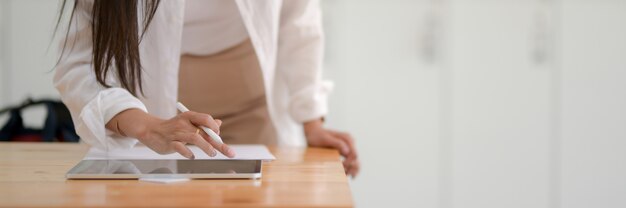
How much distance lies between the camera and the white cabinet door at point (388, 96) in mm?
2943

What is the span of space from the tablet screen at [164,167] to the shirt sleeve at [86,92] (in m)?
0.09

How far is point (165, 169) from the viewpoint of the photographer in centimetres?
92

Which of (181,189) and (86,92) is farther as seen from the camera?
(86,92)

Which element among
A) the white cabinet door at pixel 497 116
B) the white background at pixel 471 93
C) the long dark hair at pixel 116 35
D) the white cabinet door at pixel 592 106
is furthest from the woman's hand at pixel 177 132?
the white cabinet door at pixel 592 106

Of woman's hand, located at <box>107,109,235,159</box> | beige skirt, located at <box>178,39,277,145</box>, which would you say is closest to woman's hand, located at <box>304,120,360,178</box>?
beige skirt, located at <box>178,39,277,145</box>

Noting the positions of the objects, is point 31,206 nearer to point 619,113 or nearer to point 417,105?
point 417,105

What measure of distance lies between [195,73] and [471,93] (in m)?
1.80

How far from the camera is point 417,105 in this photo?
2992mm

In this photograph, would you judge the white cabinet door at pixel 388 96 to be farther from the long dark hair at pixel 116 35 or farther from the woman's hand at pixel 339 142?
the long dark hair at pixel 116 35

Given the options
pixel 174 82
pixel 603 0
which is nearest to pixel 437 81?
pixel 603 0

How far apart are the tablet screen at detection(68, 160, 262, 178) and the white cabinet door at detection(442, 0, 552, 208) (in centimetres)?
209

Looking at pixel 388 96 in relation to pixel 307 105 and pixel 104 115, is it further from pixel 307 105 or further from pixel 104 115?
pixel 104 115

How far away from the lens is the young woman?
1.07 m

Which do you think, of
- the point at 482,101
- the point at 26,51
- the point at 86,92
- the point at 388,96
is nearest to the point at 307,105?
the point at 86,92
